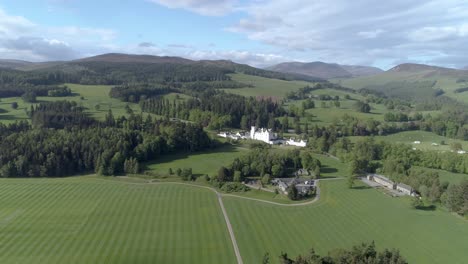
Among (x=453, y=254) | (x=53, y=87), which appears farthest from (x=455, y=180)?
(x=53, y=87)

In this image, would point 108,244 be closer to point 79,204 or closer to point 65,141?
point 79,204

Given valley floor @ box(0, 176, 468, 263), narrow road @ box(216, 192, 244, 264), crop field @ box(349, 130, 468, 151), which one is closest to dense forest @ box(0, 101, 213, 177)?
valley floor @ box(0, 176, 468, 263)

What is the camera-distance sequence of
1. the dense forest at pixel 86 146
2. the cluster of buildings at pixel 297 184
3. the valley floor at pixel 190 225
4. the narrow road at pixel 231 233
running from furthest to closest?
the dense forest at pixel 86 146
the cluster of buildings at pixel 297 184
the valley floor at pixel 190 225
the narrow road at pixel 231 233

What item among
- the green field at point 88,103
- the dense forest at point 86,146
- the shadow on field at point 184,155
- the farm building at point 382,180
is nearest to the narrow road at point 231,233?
the dense forest at point 86,146

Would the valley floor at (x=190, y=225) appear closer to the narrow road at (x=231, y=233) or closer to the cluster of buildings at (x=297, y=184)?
the narrow road at (x=231, y=233)

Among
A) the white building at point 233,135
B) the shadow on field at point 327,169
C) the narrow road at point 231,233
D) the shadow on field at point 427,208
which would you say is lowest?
the narrow road at point 231,233
